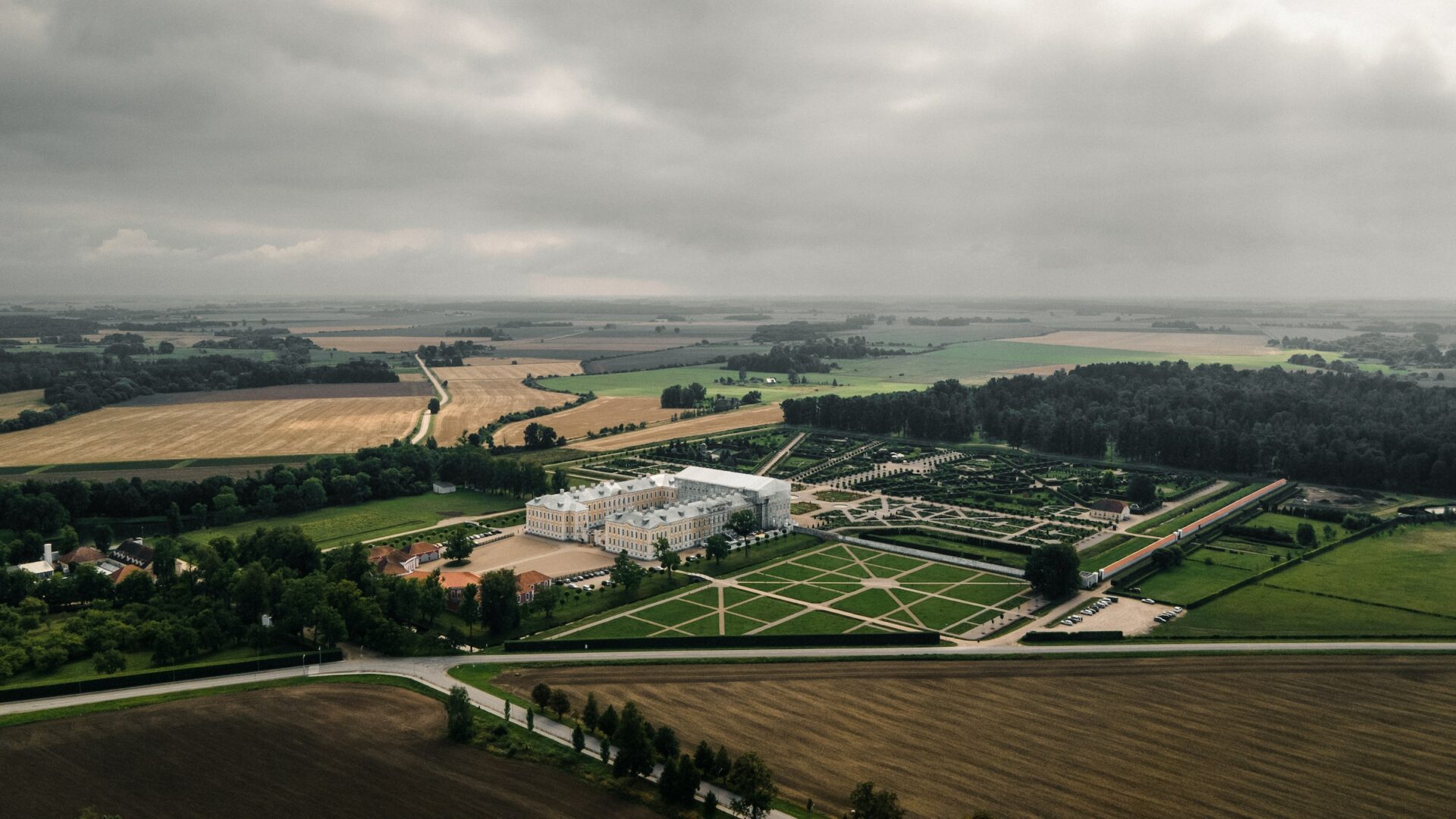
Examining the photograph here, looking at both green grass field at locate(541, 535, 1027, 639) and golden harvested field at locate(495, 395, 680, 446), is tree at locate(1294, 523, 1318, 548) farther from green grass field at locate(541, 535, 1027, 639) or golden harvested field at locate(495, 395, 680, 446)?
golden harvested field at locate(495, 395, 680, 446)

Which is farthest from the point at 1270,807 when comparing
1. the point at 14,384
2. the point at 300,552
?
the point at 14,384

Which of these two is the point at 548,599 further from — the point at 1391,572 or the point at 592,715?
the point at 1391,572

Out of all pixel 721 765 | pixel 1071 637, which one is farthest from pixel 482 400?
pixel 721 765

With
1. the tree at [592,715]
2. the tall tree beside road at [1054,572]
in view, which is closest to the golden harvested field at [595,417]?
the tall tree beside road at [1054,572]

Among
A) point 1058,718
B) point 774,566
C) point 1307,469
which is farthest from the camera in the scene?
point 1307,469

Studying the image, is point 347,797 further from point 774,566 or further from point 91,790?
point 774,566

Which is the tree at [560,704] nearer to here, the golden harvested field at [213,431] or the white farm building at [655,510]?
the white farm building at [655,510]
